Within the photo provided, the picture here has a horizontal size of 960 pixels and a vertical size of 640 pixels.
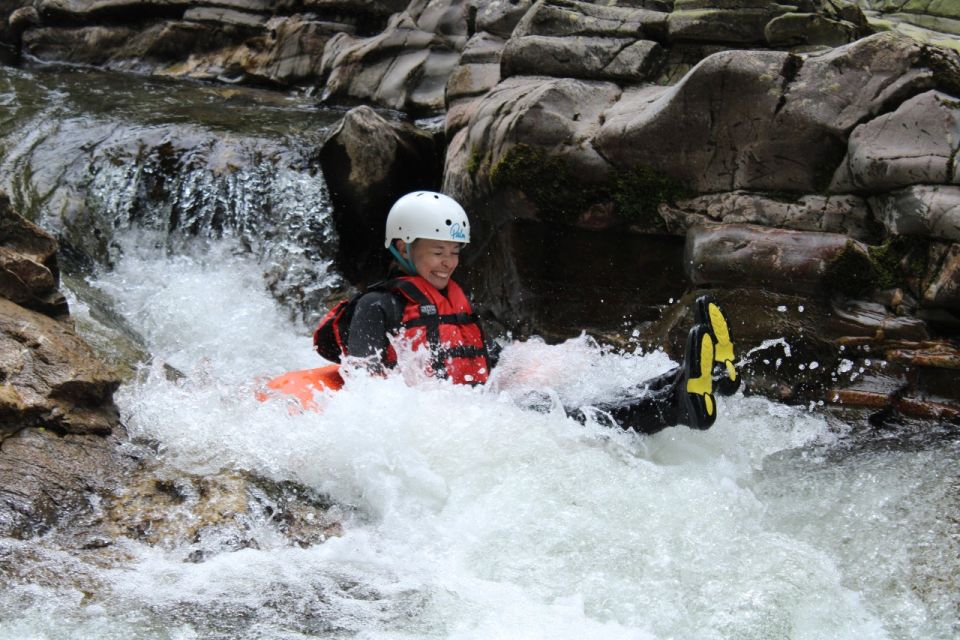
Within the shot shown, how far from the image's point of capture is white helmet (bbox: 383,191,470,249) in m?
5.09

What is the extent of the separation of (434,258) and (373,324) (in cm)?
60

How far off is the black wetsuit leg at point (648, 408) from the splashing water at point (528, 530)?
86mm

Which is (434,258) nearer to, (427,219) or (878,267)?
(427,219)

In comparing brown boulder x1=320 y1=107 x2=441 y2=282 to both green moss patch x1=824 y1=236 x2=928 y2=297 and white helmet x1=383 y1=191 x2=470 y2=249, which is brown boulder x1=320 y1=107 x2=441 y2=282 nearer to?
white helmet x1=383 y1=191 x2=470 y2=249

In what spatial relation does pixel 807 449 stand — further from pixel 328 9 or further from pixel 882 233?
pixel 328 9

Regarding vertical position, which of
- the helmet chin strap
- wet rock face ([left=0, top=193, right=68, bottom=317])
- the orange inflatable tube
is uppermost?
wet rock face ([left=0, top=193, right=68, bottom=317])

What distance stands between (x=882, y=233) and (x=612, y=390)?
2007mm

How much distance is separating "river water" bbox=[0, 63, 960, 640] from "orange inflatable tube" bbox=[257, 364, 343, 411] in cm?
12

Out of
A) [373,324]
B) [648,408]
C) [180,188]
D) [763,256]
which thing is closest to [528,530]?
[648,408]

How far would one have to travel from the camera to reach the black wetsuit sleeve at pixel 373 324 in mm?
4746

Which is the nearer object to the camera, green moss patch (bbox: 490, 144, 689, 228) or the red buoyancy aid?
the red buoyancy aid

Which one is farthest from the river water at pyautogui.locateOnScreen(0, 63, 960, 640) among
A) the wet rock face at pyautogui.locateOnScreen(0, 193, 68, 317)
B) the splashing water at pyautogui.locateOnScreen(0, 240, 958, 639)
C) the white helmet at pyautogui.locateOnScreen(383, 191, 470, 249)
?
the white helmet at pyautogui.locateOnScreen(383, 191, 470, 249)

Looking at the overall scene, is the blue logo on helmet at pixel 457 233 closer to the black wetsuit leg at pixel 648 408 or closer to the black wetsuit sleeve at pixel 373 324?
the black wetsuit sleeve at pixel 373 324

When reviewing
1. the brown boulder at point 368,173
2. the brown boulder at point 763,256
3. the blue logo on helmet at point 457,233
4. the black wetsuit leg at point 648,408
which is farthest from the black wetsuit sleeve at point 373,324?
the brown boulder at point 368,173
